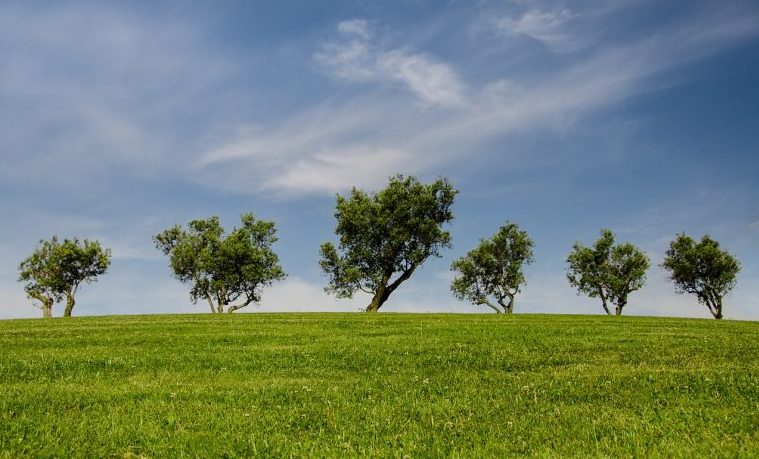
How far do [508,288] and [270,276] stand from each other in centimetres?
3159

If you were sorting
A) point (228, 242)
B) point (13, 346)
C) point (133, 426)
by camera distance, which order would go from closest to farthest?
point (133, 426)
point (13, 346)
point (228, 242)

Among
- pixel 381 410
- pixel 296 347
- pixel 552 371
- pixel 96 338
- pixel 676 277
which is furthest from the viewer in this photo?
pixel 676 277

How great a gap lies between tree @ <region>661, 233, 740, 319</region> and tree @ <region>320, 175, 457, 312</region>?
116 ft

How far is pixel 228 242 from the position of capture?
71.1 metres

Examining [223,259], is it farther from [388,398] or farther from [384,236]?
[388,398]

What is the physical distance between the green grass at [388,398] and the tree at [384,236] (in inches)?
1687

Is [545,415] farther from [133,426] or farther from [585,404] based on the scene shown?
[133,426]

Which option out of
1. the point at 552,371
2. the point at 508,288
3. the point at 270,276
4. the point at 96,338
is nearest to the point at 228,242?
the point at 270,276

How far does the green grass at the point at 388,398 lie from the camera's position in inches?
316

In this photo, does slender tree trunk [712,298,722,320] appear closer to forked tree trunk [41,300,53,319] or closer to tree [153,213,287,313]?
tree [153,213,287,313]

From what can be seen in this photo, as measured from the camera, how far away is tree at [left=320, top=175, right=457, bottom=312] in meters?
63.5

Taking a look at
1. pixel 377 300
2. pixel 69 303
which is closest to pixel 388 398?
pixel 377 300

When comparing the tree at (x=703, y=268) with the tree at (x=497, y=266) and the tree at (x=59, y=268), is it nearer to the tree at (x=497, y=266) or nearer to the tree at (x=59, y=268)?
the tree at (x=497, y=266)

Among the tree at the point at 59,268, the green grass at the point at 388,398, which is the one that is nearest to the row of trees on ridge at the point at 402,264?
the tree at the point at 59,268
